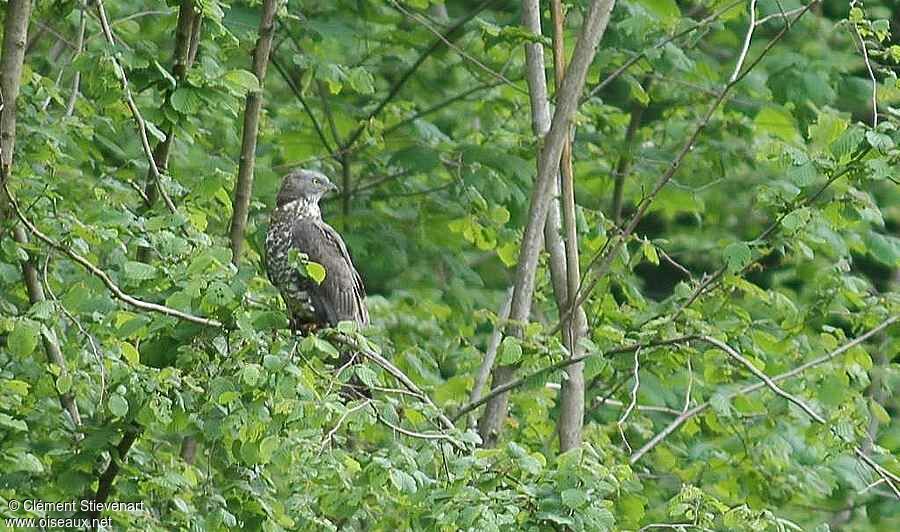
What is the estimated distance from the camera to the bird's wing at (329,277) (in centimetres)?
643

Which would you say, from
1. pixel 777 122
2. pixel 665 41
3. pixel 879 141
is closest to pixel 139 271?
pixel 879 141

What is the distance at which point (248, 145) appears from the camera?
586 cm

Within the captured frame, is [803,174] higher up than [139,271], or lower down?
higher up

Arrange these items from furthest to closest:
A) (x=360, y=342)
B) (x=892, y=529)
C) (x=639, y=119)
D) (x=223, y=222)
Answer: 1. (x=892, y=529)
2. (x=639, y=119)
3. (x=223, y=222)
4. (x=360, y=342)

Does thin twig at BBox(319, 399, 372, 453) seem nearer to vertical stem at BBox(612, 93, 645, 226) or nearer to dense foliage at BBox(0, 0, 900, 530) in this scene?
dense foliage at BBox(0, 0, 900, 530)

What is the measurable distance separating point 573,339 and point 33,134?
1.99 metres

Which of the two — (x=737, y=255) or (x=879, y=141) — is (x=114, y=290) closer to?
(x=737, y=255)

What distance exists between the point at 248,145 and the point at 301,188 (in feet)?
2.78

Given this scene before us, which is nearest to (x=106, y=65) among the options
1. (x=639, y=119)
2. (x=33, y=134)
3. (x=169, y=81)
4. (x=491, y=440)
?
(x=169, y=81)

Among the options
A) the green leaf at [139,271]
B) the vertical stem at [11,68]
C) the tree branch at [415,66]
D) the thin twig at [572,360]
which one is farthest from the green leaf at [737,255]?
the tree branch at [415,66]

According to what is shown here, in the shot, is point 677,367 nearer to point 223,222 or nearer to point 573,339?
point 573,339

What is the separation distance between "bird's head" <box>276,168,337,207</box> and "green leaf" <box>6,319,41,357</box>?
206 centimetres

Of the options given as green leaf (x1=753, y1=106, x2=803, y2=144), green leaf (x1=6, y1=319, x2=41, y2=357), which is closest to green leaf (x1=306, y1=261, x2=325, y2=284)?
green leaf (x1=6, y1=319, x2=41, y2=357)

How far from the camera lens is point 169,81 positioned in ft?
17.1
